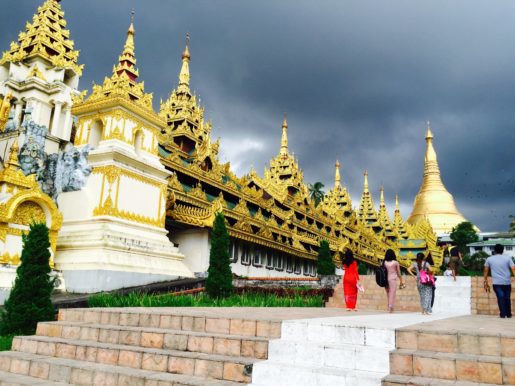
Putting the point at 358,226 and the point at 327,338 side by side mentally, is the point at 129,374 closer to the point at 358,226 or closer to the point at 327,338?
the point at 327,338

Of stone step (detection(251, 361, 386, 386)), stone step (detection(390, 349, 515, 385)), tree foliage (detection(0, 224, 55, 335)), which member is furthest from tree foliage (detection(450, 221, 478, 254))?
stone step (detection(251, 361, 386, 386))

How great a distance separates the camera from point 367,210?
2717 inches

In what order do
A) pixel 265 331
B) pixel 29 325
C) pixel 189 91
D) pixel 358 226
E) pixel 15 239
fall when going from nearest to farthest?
pixel 265 331 < pixel 29 325 < pixel 15 239 < pixel 189 91 < pixel 358 226

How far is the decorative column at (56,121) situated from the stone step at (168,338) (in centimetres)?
1723

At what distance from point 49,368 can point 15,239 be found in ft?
30.9

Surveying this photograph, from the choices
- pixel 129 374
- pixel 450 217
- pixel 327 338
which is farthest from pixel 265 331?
pixel 450 217

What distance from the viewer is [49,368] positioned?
6.01 m

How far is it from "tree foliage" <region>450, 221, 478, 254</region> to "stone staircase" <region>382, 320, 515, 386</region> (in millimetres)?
70124

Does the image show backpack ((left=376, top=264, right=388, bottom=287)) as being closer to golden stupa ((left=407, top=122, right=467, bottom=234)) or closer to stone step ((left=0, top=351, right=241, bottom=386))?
stone step ((left=0, top=351, right=241, bottom=386))

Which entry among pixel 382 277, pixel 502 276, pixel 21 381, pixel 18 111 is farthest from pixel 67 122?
pixel 502 276

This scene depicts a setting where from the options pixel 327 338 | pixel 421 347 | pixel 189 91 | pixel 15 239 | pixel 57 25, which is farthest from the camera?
pixel 189 91

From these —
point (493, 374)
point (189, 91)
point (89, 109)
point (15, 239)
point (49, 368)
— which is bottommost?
point (49, 368)

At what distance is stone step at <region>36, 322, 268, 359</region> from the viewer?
558 centimetres

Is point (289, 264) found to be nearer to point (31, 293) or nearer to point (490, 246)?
point (31, 293)
